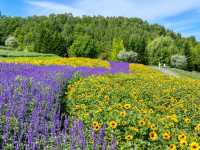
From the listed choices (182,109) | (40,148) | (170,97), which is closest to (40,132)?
(40,148)

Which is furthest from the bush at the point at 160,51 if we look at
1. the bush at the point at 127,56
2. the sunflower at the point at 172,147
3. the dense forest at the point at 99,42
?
the sunflower at the point at 172,147

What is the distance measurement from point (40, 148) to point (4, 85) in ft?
10.4

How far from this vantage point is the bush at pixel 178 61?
8394 cm

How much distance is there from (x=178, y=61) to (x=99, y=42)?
27.3 m

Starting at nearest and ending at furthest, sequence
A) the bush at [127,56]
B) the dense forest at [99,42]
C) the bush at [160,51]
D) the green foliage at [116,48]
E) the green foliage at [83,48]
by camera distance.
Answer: the dense forest at [99,42] < the bush at [127,56] < the green foliage at [83,48] < the bush at [160,51] < the green foliage at [116,48]

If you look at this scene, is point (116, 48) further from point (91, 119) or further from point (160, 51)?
point (91, 119)

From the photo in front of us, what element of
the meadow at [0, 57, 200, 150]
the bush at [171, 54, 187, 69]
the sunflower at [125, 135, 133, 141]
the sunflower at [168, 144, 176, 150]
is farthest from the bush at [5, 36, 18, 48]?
the sunflower at [168, 144, 176, 150]

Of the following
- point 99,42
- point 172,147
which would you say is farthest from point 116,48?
point 172,147

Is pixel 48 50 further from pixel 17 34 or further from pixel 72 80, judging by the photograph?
pixel 72 80

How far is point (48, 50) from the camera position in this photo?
7588 cm

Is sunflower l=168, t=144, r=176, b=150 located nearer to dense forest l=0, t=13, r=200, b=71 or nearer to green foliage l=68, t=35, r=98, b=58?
dense forest l=0, t=13, r=200, b=71

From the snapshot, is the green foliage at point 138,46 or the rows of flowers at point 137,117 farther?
the green foliage at point 138,46

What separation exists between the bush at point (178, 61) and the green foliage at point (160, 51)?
3.14 meters

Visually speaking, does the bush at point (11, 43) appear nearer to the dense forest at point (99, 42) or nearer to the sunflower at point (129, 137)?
the dense forest at point (99, 42)
